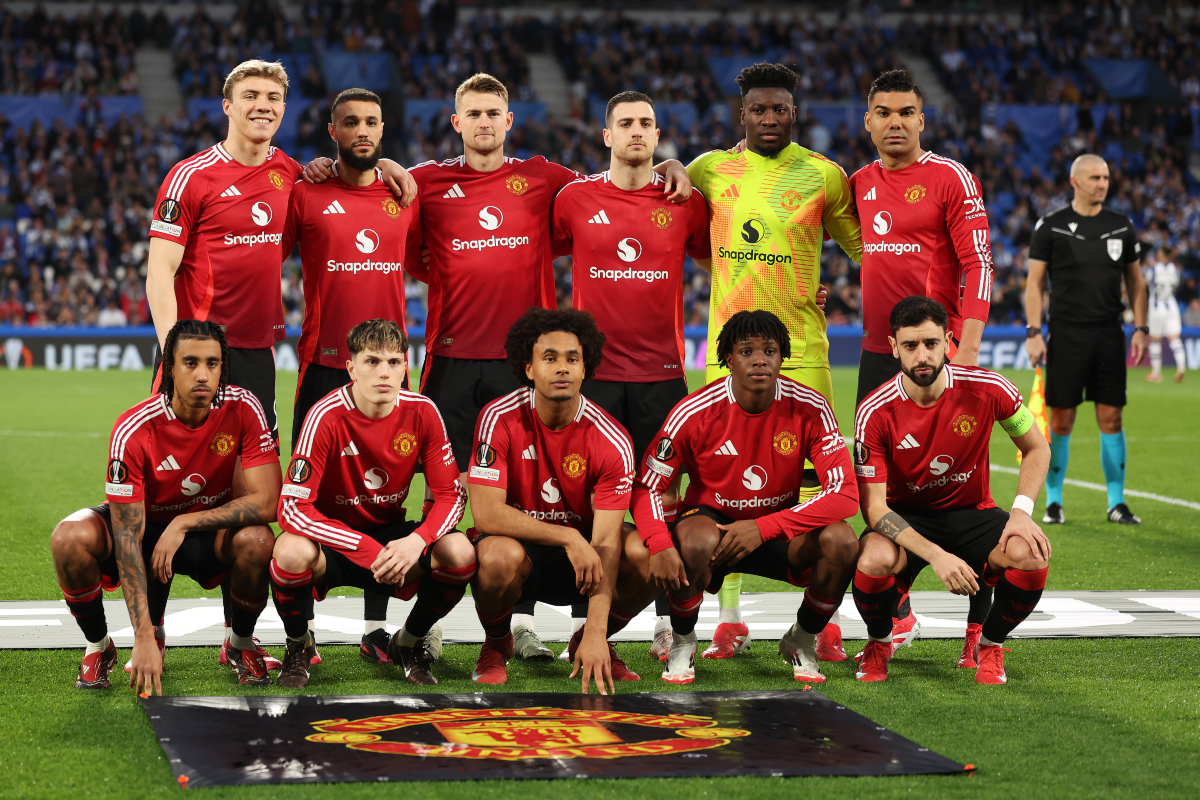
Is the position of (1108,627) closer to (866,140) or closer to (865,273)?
(865,273)

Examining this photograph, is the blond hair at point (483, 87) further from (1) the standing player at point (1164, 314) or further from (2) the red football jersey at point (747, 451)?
(1) the standing player at point (1164, 314)

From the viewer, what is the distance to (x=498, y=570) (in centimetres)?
491

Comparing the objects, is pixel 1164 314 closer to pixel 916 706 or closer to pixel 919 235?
pixel 919 235

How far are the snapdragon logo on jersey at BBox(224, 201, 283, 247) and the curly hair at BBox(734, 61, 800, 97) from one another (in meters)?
2.18

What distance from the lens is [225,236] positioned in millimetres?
5605

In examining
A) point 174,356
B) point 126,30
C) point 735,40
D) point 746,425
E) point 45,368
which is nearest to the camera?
point 174,356

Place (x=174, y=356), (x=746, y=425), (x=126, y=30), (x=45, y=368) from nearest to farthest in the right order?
(x=174, y=356)
(x=746, y=425)
(x=45, y=368)
(x=126, y=30)

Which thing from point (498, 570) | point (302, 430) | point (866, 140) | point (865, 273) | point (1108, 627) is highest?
point (866, 140)

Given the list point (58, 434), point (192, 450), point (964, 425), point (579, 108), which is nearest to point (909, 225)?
point (964, 425)

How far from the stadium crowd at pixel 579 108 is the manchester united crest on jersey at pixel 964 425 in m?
19.4

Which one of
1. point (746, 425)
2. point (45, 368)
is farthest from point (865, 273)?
point (45, 368)

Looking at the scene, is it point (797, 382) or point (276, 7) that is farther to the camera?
point (276, 7)

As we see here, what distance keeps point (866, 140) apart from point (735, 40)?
5.51 meters

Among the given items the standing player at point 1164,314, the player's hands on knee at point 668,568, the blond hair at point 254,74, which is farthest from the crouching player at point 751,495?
the standing player at point 1164,314
